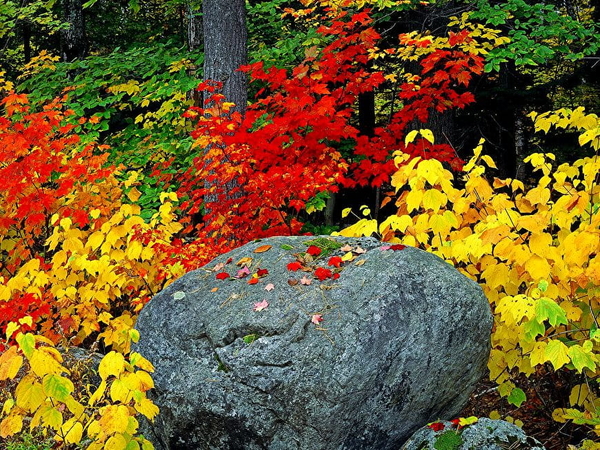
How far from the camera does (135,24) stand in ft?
40.6

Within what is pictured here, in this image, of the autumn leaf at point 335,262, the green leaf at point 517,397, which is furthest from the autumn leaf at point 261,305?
the green leaf at point 517,397

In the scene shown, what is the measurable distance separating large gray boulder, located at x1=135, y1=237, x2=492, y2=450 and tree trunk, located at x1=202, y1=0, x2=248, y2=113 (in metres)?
3.54

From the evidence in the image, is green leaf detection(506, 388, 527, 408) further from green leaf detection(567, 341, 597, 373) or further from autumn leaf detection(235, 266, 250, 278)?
autumn leaf detection(235, 266, 250, 278)

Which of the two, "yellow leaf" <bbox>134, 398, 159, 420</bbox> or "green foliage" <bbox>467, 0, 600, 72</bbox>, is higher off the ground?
"green foliage" <bbox>467, 0, 600, 72</bbox>

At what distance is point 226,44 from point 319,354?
455 centimetres

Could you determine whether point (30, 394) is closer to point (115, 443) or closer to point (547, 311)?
point (115, 443)

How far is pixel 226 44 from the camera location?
22.4 ft

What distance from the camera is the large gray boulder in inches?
126

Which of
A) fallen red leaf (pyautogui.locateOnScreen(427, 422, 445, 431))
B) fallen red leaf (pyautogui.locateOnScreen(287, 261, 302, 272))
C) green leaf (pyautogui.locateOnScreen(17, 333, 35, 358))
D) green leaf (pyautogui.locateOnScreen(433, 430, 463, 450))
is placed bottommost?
fallen red leaf (pyautogui.locateOnScreen(427, 422, 445, 431))

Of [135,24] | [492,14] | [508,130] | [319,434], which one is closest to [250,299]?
[319,434]

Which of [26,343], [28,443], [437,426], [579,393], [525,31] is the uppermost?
[525,31]

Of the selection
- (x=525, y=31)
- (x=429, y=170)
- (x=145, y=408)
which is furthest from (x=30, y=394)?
(x=525, y=31)

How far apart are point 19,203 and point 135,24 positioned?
25.3 ft

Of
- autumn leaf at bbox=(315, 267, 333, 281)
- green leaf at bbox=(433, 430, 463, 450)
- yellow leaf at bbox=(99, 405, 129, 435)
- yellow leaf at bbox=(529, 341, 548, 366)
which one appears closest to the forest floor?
yellow leaf at bbox=(529, 341, 548, 366)
